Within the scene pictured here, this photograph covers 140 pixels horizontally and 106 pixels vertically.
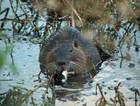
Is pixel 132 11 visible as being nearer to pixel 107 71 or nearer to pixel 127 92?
pixel 107 71

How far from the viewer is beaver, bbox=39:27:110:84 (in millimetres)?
5086

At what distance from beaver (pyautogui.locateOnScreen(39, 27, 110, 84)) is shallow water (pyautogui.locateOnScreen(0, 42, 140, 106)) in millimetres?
139

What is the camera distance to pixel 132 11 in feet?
20.8

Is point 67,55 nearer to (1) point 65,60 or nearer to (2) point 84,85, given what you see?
(1) point 65,60

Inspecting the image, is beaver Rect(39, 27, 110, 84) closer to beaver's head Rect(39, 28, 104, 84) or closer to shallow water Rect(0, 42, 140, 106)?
beaver's head Rect(39, 28, 104, 84)

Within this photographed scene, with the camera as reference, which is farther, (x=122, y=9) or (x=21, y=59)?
(x=122, y=9)

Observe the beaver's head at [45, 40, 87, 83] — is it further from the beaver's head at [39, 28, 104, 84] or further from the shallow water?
the shallow water

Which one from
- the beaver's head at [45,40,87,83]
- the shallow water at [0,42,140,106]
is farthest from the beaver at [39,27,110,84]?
the shallow water at [0,42,140,106]

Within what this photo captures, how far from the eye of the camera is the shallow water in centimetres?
426

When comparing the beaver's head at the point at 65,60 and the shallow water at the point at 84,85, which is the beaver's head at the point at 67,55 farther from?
the shallow water at the point at 84,85

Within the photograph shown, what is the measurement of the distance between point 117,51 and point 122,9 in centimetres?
84

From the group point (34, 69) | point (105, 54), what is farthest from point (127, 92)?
point (105, 54)

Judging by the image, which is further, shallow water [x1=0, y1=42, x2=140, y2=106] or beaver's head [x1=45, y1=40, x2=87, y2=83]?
beaver's head [x1=45, y1=40, x2=87, y2=83]

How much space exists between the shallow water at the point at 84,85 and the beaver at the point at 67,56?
14 cm
